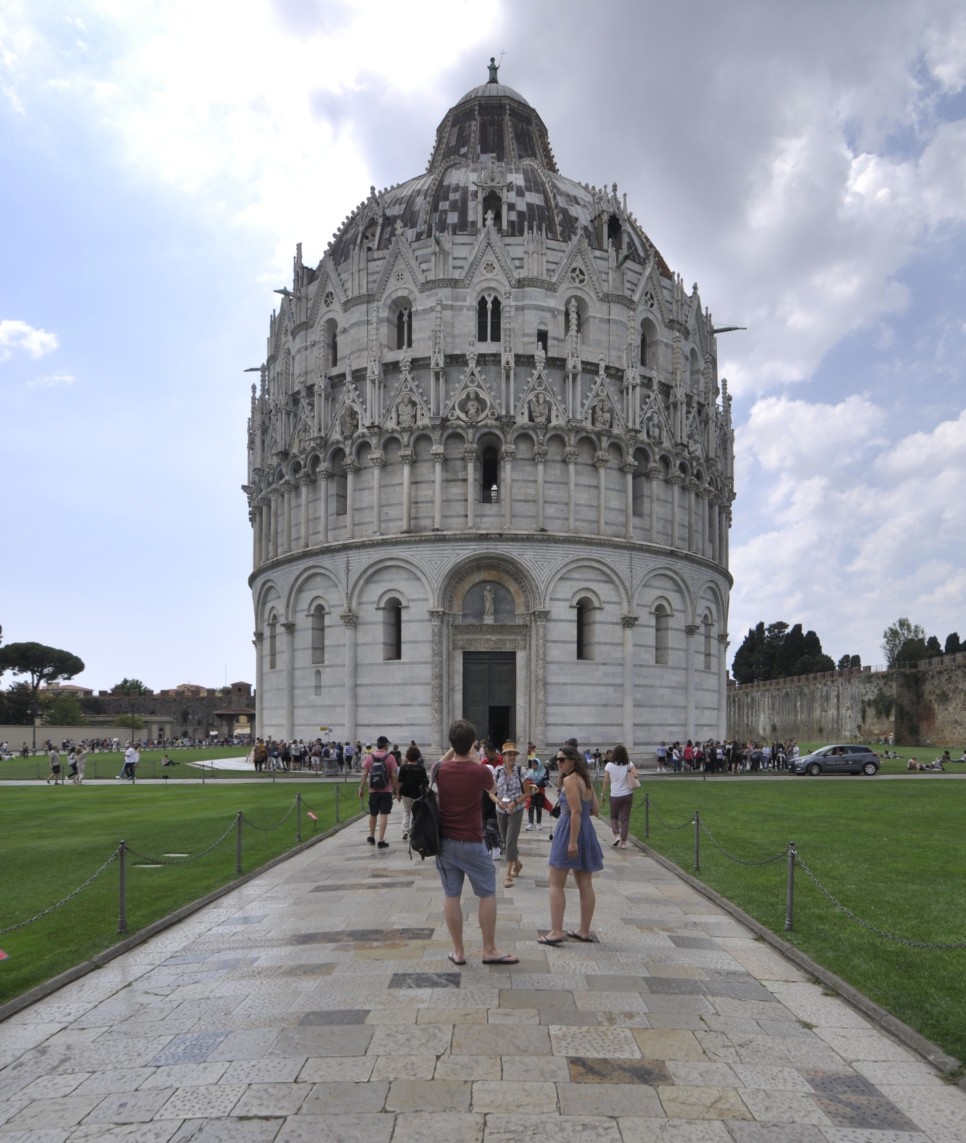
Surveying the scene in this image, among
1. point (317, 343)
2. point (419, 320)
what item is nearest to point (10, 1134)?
point (419, 320)

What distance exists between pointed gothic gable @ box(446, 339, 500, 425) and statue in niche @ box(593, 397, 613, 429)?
15.1ft

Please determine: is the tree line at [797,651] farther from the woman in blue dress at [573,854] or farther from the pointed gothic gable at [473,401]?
the woman in blue dress at [573,854]

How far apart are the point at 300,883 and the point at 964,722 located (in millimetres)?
60573

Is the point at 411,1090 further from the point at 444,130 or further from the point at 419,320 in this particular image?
the point at 444,130

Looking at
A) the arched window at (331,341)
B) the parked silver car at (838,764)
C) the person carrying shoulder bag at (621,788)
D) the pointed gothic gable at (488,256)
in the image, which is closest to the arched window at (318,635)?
the arched window at (331,341)

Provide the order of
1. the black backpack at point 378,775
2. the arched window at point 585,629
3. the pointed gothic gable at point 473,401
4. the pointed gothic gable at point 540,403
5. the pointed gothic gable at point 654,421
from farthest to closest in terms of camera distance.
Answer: the pointed gothic gable at point 654,421 < the arched window at point 585,629 < the pointed gothic gable at point 540,403 < the pointed gothic gable at point 473,401 < the black backpack at point 378,775

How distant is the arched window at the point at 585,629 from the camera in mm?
44406

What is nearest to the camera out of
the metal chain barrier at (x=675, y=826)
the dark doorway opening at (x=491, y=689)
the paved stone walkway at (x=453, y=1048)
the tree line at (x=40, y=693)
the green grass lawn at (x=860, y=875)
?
the paved stone walkway at (x=453, y=1048)

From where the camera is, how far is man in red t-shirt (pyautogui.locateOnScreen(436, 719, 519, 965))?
9562 millimetres

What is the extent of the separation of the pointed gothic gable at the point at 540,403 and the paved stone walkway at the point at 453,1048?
113 feet

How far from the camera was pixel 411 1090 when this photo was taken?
6539mm

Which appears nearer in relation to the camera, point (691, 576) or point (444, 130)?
point (691, 576)

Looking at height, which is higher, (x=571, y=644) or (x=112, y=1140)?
(x=571, y=644)

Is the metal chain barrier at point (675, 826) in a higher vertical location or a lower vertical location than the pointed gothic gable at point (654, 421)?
lower
